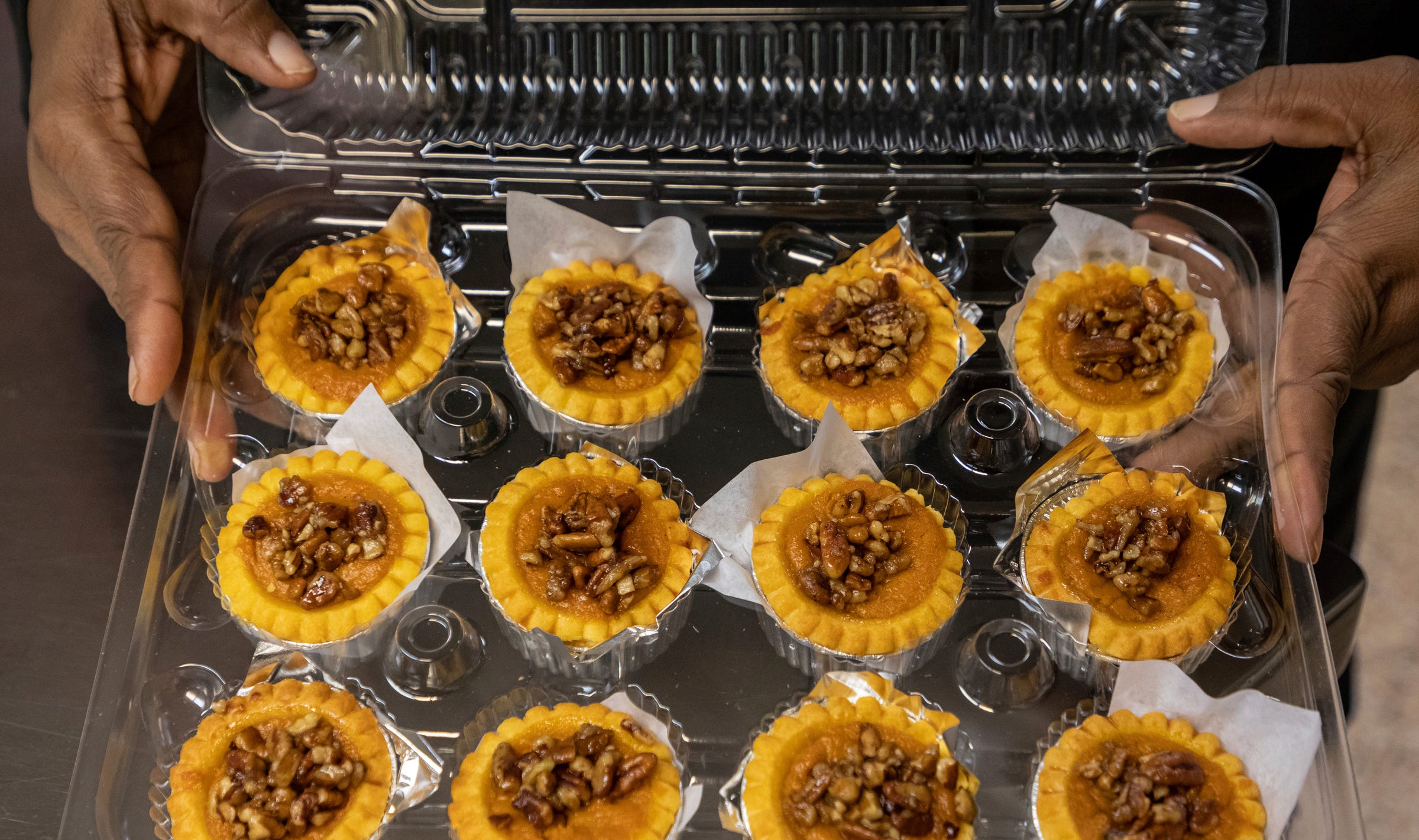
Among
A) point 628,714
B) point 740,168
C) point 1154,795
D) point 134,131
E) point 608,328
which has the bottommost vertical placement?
point 1154,795

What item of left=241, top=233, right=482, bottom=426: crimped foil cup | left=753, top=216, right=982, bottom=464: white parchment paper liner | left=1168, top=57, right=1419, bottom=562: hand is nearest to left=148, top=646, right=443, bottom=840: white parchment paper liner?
left=241, top=233, right=482, bottom=426: crimped foil cup

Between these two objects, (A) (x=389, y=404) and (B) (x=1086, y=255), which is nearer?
(A) (x=389, y=404)

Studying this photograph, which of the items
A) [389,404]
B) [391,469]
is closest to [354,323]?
[389,404]

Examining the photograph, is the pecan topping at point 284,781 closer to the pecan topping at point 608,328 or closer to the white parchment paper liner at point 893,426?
the pecan topping at point 608,328

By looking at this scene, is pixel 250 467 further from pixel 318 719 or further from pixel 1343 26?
pixel 1343 26

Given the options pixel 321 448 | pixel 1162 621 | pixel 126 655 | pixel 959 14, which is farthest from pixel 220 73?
pixel 1162 621

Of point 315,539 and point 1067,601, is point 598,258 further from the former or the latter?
point 1067,601

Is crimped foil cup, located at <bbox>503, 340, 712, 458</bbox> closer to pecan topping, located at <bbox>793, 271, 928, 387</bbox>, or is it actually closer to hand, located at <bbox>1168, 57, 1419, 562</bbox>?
pecan topping, located at <bbox>793, 271, 928, 387</bbox>

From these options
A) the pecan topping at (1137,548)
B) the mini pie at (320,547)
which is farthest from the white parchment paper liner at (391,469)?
the pecan topping at (1137,548)
